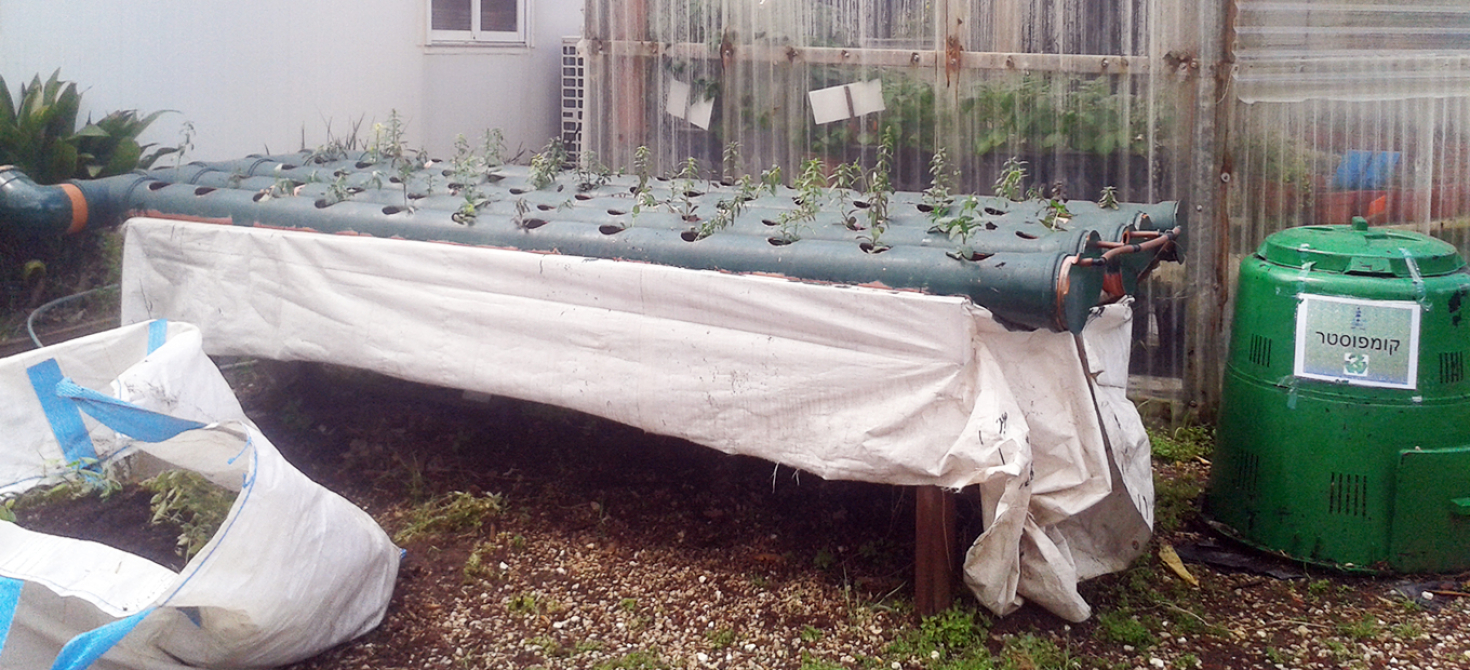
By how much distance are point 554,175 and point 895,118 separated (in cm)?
164

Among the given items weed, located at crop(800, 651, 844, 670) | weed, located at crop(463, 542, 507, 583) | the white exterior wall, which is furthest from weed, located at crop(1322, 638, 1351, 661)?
the white exterior wall

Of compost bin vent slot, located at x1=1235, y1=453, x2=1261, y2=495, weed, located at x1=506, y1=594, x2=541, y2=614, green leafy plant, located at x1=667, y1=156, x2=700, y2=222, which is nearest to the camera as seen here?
weed, located at x1=506, y1=594, x2=541, y2=614

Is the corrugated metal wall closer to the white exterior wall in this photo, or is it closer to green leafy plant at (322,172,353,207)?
green leafy plant at (322,172,353,207)

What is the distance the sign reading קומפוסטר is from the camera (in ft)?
10.7

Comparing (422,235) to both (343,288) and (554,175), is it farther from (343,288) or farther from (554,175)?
(554,175)

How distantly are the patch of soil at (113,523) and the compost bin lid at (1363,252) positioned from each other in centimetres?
330

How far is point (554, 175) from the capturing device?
4430 mm

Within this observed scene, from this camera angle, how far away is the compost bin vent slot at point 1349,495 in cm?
340

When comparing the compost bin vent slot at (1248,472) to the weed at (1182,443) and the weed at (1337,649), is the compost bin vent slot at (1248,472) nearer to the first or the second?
the weed at (1337,649)

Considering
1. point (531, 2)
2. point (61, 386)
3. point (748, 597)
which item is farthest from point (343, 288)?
point (531, 2)

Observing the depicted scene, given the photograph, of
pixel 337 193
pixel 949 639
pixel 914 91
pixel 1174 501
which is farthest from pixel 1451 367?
pixel 337 193

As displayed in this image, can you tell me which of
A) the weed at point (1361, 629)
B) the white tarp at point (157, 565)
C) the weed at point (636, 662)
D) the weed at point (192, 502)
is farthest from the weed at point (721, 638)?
the weed at point (1361, 629)

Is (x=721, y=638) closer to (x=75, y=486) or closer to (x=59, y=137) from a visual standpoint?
(x=75, y=486)

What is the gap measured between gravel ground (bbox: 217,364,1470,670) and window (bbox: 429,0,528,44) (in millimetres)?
4060
